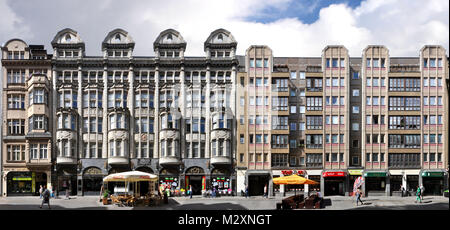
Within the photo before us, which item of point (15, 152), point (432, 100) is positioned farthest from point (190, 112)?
point (432, 100)

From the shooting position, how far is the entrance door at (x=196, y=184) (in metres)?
44.4

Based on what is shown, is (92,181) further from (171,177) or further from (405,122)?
(405,122)

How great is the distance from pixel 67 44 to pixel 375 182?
37.3m

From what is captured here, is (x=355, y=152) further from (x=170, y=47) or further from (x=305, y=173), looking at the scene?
(x=170, y=47)

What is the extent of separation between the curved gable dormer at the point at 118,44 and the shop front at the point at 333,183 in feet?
84.7

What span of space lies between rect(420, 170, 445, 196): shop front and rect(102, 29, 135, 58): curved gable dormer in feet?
117

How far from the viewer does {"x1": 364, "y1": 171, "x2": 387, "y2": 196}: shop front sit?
4699 centimetres

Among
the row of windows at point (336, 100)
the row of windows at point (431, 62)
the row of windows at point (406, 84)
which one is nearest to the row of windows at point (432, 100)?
the row of windows at point (406, 84)

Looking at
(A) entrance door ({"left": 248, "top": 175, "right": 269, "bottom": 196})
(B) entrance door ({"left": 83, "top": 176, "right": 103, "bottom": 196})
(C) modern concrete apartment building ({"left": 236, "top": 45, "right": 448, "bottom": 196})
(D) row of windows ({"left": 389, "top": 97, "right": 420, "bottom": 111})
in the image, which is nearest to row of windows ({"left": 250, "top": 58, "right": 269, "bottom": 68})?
(C) modern concrete apartment building ({"left": 236, "top": 45, "right": 448, "bottom": 196})

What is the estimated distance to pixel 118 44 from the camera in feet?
142

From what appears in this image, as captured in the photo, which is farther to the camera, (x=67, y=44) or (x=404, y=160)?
(x=404, y=160)

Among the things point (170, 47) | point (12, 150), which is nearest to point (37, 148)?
point (12, 150)

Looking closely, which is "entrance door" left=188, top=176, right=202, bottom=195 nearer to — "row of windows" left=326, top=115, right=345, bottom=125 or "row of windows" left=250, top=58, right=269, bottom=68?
"row of windows" left=250, top=58, right=269, bottom=68

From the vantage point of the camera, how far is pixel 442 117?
46594 mm
